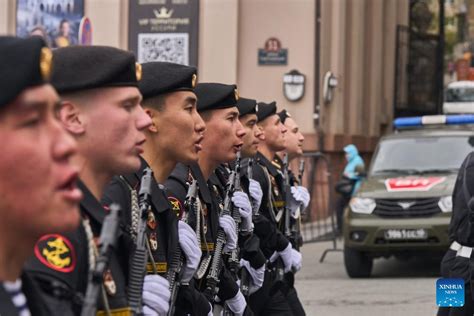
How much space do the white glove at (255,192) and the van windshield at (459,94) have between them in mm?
25984

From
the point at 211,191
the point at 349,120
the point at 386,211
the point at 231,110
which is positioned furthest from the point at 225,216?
the point at 349,120

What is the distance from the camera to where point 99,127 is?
155 inches

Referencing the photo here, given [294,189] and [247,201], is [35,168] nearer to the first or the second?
[247,201]

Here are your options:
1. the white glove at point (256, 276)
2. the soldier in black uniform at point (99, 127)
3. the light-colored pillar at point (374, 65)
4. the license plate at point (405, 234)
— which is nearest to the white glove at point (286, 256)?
the white glove at point (256, 276)

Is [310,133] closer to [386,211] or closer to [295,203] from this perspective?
[386,211]

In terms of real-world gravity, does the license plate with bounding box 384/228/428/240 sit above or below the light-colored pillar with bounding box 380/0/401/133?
below

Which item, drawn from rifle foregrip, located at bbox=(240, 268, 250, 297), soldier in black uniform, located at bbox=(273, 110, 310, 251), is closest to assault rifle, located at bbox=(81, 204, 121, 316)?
rifle foregrip, located at bbox=(240, 268, 250, 297)

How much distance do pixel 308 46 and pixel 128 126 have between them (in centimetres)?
2158

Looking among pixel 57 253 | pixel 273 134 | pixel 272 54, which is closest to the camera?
pixel 57 253

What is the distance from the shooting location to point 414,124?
18.5 meters

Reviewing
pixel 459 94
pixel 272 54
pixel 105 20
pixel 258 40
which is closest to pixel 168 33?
pixel 105 20

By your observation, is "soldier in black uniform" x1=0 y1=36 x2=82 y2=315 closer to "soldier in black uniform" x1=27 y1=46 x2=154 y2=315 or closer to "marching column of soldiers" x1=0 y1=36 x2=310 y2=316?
"marching column of soldiers" x1=0 y1=36 x2=310 y2=316

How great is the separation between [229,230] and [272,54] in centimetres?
1879

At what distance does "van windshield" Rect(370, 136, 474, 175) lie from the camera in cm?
1672
